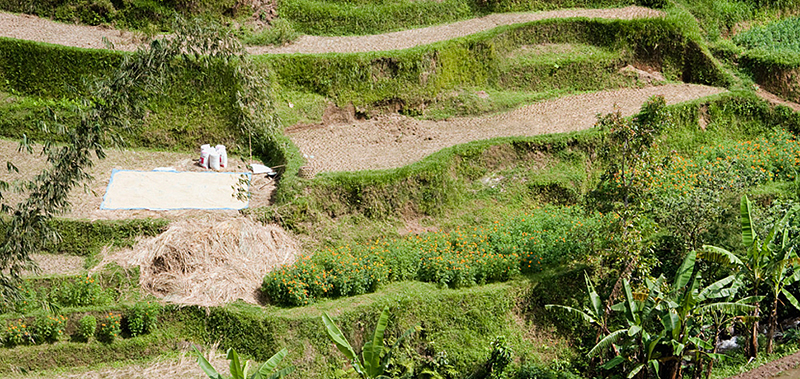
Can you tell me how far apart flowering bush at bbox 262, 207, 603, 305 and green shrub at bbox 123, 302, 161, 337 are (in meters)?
2.22

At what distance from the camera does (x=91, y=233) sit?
18.2 metres

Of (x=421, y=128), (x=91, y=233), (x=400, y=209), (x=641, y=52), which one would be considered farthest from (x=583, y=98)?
(x=91, y=233)

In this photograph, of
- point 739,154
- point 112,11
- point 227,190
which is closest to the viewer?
point 227,190

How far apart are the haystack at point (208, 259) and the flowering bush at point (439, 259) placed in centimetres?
54

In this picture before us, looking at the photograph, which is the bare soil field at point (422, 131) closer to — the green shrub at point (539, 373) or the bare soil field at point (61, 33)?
the bare soil field at point (61, 33)

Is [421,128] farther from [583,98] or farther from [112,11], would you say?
[112,11]

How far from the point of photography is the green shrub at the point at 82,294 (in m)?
16.6

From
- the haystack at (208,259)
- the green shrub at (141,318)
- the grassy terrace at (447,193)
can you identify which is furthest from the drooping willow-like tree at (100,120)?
the haystack at (208,259)

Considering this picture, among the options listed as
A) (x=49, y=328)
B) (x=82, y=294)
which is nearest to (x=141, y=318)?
(x=82, y=294)

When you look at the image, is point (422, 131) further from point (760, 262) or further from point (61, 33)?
point (61, 33)

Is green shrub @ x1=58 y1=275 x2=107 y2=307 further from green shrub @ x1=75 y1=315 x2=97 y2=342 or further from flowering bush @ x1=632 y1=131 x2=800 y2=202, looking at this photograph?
flowering bush @ x1=632 y1=131 x2=800 y2=202

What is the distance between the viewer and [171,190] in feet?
66.1

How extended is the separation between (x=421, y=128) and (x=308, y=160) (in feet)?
11.3

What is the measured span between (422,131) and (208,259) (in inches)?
294
